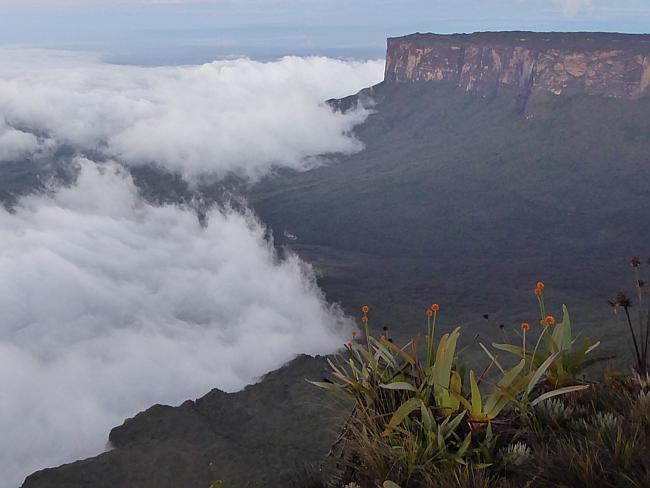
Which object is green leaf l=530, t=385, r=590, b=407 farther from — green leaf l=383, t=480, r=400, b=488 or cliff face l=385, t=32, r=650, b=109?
cliff face l=385, t=32, r=650, b=109

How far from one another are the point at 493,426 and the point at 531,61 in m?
144

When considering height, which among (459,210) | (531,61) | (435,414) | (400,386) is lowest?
(459,210)

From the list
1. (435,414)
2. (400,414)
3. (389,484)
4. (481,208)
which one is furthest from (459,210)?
(389,484)

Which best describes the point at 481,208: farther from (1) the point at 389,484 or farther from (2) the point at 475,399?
(1) the point at 389,484

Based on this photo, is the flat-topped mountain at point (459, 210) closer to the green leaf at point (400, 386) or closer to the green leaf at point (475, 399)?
the green leaf at point (400, 386)

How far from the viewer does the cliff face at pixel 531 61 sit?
398 ft

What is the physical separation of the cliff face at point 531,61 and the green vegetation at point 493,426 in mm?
127535

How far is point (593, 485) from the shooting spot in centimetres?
386

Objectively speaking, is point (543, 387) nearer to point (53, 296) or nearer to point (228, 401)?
point (228, 401)

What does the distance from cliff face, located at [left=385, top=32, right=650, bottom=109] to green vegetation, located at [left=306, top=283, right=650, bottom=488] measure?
418 ft

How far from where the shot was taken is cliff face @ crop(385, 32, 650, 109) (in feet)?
398

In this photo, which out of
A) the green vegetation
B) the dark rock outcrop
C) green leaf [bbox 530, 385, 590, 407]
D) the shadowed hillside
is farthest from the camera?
the shadowed hillside

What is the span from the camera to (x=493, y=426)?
184 inches

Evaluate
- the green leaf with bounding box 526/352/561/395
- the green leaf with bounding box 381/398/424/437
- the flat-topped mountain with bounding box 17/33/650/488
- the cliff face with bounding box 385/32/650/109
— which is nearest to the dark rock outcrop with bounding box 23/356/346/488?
the flat-topped mountain with bounding box 17/33/650/488
